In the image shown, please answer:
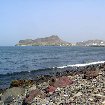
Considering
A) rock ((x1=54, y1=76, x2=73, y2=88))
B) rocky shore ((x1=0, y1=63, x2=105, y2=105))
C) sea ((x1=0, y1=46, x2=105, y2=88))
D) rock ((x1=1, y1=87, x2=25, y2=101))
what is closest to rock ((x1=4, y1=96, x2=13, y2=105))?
rocky shore ((x1=0, y1=63, x2=105, y2=105))

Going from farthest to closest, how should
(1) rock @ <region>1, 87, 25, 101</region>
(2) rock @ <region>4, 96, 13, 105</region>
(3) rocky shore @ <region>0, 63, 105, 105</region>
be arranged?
(1) rock @ <region>1, 87, 25, 101</region>, (2) rock @ <region>4, 96, 13, 105</region>, (3) rocky shore @ <region>0, 63, 105, 105</region>

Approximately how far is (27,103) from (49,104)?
5.91 feet

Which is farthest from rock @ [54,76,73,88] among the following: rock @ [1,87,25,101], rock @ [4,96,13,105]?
rock @ [4,96,13,105]

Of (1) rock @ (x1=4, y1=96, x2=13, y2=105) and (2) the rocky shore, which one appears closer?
(2) the rocky shore

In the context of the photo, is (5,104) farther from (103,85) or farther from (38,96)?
(103,85)

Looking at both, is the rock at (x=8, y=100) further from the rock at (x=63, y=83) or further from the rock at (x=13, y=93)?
the rock at (x=63, y=83)

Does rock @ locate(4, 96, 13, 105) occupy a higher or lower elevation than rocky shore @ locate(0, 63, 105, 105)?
lower

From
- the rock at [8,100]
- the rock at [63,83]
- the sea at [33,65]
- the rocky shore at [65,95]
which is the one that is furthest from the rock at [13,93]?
the sea at [33,65]

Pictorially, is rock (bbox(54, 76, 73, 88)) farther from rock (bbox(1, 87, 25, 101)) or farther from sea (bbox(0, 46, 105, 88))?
sea (bbox(0, 46, 105, 88))

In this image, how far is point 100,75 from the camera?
793 inches

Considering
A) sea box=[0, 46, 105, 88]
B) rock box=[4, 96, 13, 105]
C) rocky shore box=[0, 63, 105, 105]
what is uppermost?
rocky shore box=[0, 63, 105, 105]

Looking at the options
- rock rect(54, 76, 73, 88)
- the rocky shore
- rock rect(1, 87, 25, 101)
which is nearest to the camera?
the rocky shore

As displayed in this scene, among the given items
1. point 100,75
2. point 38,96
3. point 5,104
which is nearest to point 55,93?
point 38,96

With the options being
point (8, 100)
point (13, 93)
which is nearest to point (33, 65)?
point (13, 93)
